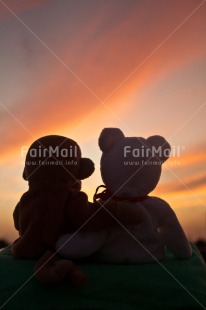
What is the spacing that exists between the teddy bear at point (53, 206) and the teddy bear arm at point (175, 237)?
0.19 m

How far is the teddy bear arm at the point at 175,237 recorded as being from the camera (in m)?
1.88

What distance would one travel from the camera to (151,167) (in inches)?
76.3

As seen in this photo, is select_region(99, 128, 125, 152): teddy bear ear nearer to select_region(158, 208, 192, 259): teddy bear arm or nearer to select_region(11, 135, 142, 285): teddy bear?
select_region(11, 135, 142, 285): teddy bear

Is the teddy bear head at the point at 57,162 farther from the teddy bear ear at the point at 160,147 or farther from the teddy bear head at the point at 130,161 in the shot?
the teddy bear ear at the point at 160,147

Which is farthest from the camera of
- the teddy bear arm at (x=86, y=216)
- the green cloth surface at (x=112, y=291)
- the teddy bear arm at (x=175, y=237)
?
the teddy bear arm at (x=175, y=237)

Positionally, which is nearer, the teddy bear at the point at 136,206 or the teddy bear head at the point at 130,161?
the teddy bear at the point at 136,206

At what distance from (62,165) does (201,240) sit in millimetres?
1672

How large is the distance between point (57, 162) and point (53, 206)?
0.23 m

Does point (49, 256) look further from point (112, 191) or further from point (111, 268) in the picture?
point (112, 191)

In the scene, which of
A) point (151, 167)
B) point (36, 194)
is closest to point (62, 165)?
point (36, 194)

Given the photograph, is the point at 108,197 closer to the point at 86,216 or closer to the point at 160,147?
the point at 86,216

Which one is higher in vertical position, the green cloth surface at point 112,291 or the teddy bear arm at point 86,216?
the teddy bear arm at point 86,216

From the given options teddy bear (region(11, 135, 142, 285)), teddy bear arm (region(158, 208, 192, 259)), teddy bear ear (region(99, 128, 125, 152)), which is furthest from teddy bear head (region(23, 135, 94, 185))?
teddy bear arm (region(158, 208, 192, 259))

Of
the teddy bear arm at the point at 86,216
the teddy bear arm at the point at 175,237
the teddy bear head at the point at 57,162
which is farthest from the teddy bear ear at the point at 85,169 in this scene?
the teddy bear arm at the point at 175,237
